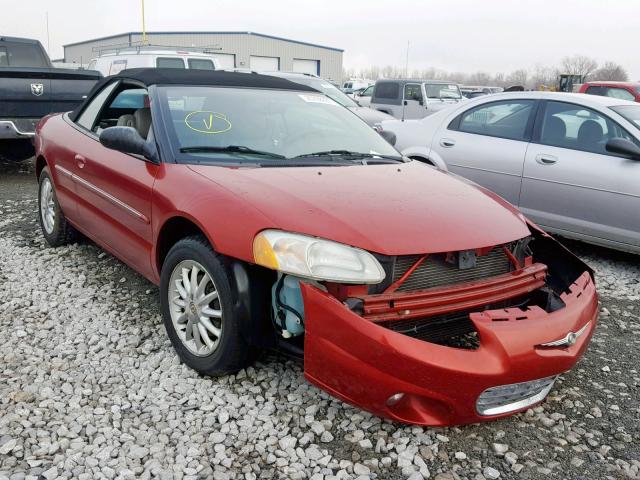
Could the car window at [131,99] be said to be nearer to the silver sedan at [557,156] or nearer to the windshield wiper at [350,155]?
the windshield wiper at [350,155]

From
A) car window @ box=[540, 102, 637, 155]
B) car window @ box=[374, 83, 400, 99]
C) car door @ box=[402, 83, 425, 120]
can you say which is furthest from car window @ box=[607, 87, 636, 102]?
car window @ box=[540, 102, 637, 155]

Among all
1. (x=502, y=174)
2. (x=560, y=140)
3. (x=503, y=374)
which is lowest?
(x=503, y=374)

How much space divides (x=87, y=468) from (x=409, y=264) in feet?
4.86

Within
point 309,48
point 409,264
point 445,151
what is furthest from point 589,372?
point 309,48

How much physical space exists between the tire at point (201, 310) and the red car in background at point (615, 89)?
11.6 m

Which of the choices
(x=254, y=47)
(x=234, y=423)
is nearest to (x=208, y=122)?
(x=234, y=423)

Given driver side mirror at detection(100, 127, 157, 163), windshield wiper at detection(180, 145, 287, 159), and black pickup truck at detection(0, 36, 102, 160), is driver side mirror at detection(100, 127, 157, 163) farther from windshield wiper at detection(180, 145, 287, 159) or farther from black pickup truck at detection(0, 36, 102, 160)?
black pickup truck at detection(0, 36, 102, 160)

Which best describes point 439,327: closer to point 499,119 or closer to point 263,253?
point 263,253

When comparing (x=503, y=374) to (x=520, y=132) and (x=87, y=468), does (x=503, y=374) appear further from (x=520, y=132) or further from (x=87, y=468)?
(x=520, y=132)

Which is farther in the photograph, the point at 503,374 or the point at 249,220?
the point at 249,220

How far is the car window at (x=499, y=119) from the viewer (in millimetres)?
5383

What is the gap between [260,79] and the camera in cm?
406

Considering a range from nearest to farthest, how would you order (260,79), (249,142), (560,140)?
(249,142) → (260,79) → (560,140)

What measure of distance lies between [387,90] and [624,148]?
12.5 metres
